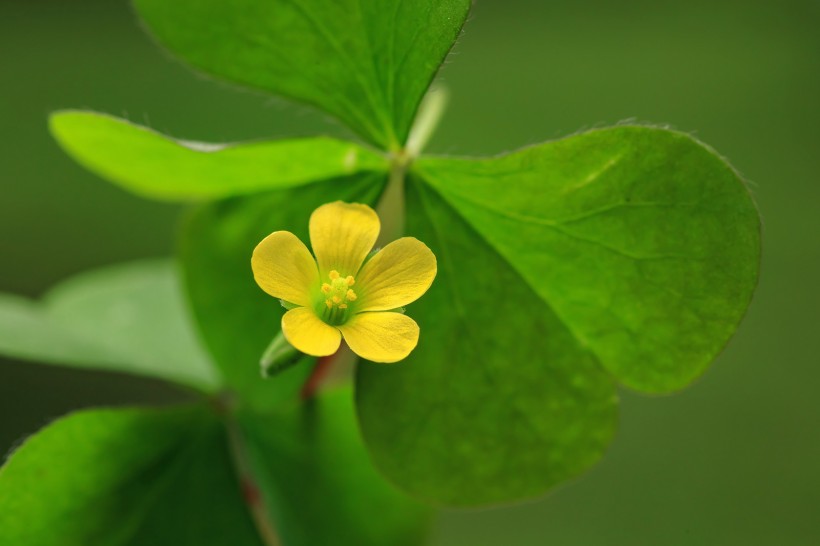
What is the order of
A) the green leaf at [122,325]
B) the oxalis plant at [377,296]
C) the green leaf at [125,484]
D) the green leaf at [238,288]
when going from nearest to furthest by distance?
1. the oxalis plant at [377,296]
2. the green leaf at [125,484]
3. the green leaf at [238,288]
4. the green leaf at [122,325]

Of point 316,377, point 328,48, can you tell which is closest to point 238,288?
point 316,377

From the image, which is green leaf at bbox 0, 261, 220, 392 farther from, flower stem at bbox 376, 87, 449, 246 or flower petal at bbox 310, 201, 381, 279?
flower petal at bbox 310, 201, 381, 279

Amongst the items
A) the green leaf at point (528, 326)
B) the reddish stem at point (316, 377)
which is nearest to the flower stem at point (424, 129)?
the green leaf at point (528, 326)

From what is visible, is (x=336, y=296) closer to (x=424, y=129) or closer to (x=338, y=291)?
(x=338, y=291)

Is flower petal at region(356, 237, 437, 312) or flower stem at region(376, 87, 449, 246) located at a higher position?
flower stem at region(376, 87, 449, 246)

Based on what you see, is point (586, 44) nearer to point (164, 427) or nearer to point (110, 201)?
point (110, 201)

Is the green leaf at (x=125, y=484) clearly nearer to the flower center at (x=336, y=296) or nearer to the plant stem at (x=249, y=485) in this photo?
the plant stem at (x=249, y=485)

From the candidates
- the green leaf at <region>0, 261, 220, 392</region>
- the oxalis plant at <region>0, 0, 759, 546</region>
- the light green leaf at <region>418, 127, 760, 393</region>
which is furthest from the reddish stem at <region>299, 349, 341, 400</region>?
the light green leaf at <region>418, 127, 760, 393</region>
